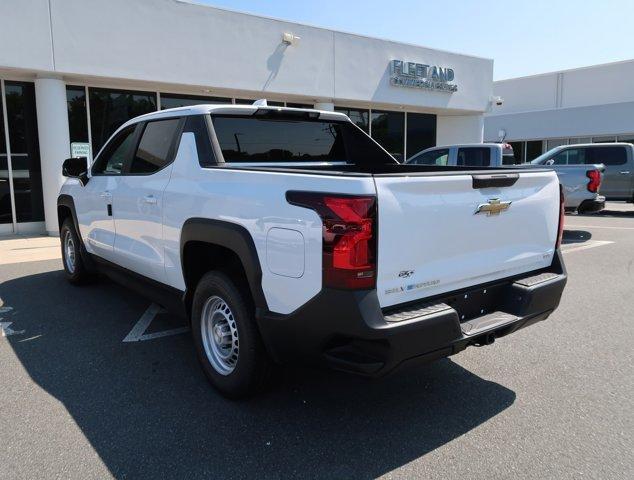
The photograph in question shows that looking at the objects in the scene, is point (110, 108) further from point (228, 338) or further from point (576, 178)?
point (576, 178)

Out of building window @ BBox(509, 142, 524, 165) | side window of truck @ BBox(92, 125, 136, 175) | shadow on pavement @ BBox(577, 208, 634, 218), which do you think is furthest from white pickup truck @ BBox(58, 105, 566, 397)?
building window @ BBox(509, 142, 524, 165)

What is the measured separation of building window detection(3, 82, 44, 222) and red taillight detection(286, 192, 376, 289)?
10528mm

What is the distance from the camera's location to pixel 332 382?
3.71 meters

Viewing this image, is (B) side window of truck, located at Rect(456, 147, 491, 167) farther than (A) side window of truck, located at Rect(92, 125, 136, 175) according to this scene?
Yes

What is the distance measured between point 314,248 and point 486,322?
121 centimetres

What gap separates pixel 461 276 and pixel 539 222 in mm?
843

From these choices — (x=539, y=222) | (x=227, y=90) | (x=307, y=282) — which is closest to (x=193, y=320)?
(x=307, y=282)

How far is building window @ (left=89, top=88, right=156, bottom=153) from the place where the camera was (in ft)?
37.7

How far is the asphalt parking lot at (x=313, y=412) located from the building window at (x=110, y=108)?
25.2 feet

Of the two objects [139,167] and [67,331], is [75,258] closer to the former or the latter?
[67,331]

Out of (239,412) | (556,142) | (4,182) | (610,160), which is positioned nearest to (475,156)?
(610,160)

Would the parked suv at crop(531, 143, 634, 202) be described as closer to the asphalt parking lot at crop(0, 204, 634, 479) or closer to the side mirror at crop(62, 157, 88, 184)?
the asphalt parking lot at crop(0, 204, 634, 479)

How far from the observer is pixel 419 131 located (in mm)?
18125

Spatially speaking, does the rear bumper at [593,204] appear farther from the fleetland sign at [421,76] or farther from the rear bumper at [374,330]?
the rear bumper at [374,330]
